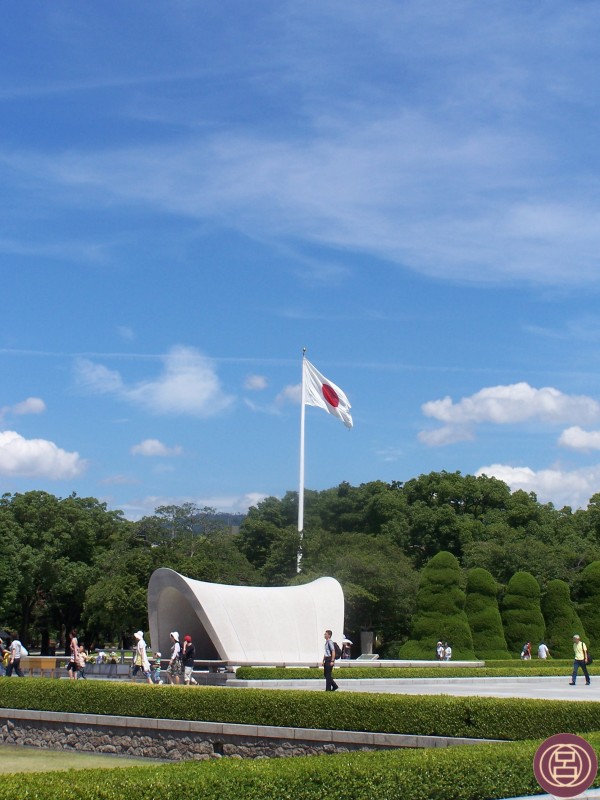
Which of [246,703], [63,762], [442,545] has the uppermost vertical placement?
[442,545]

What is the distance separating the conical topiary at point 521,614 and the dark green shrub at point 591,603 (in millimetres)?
2135

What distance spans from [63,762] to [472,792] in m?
8.43

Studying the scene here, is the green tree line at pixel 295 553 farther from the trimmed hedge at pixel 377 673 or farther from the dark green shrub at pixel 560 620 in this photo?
the trimmed hedge at pixel 377 673

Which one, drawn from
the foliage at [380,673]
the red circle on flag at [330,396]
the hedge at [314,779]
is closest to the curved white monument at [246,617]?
the foliage at [380,673]

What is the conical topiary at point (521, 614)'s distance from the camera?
38438 mm

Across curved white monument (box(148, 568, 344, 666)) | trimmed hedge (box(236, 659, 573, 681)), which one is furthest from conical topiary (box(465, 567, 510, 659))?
trimmed hedge (box(236, 659, 573, 681))

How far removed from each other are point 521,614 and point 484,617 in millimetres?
1681

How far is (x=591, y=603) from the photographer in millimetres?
39844

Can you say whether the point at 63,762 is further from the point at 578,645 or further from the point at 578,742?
the point at 578,645

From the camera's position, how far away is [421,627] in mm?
37188

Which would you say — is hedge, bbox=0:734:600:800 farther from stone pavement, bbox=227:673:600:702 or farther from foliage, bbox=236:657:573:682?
foliage, bbox=236:657:573:682

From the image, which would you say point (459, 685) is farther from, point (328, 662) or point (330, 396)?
point (330, 396)

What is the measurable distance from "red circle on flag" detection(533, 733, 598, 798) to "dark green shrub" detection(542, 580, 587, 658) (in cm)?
3505

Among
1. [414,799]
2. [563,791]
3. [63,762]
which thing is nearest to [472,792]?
[414,799]
